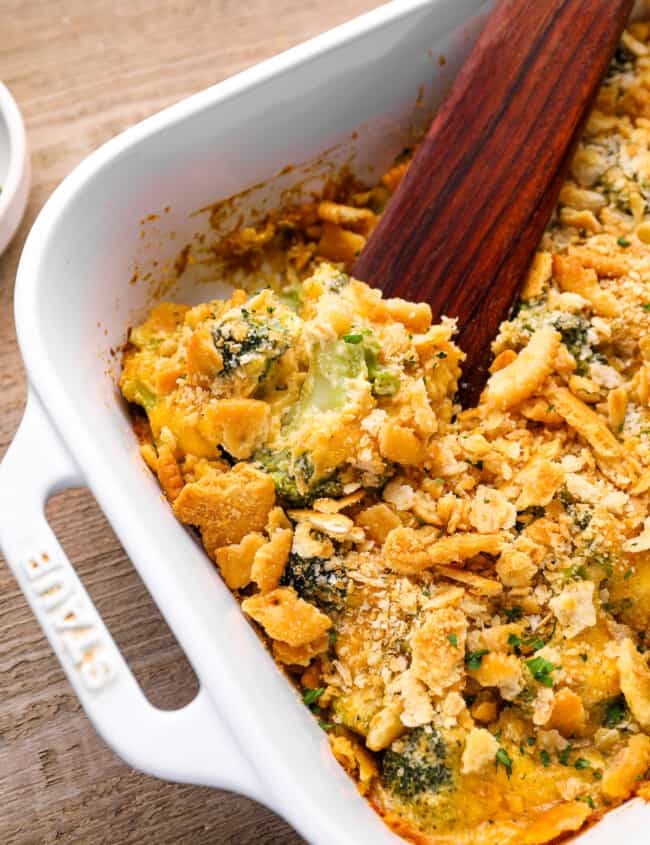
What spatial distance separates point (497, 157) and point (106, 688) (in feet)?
3.49

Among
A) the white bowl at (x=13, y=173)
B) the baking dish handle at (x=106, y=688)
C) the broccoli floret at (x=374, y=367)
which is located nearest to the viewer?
the baking dish handle at (x=106, y=688)

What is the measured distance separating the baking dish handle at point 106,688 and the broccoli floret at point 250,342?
358 millimetres

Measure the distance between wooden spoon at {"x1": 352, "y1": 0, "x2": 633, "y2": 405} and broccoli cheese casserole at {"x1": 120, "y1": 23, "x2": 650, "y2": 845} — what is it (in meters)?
0.13

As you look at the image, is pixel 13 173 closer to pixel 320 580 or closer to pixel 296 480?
pixel 296 480

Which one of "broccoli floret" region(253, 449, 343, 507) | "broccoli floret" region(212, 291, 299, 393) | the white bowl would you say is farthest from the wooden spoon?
the white bowl

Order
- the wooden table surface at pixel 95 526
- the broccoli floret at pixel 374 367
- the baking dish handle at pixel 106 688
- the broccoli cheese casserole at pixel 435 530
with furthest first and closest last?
the wooden table surface at pixel 95 526 < the broccoli floret at pixel 374 367 < the broccoli cheese casserole at pixel 435 530 < the baking dish handle at pixel 106 688

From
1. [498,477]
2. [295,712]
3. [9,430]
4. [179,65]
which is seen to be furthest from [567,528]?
[179,65]

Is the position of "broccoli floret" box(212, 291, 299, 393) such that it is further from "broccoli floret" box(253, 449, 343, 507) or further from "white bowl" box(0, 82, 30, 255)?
"white bowl" box(0, 82, 30, 255)

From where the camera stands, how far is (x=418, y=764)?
51.7 inches

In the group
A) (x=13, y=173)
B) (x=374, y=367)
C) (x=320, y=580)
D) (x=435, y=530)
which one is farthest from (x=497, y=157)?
(x=13, y=173)

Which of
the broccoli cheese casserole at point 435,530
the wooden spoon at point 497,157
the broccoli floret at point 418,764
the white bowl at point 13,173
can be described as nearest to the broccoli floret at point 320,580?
the broccoli cheese casserole at point 435,530

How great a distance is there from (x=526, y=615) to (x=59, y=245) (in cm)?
89

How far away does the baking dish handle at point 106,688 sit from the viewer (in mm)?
1215

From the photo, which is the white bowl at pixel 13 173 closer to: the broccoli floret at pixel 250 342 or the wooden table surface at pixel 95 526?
the wooden table surface at pixel 95 526
